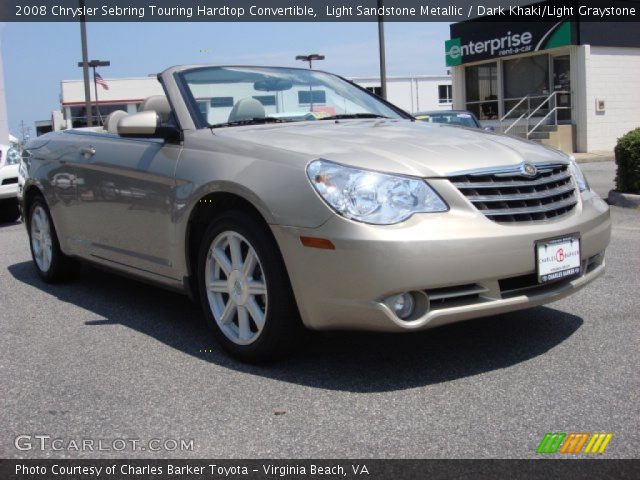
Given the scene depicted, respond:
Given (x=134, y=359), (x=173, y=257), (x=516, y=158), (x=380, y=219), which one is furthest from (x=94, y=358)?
(x=516, y=158)

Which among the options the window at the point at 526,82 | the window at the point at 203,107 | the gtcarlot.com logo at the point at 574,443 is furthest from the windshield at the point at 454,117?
the window at the point at 526,82

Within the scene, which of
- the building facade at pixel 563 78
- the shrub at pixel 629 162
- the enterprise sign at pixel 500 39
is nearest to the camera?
the shrub at pixel 629 162

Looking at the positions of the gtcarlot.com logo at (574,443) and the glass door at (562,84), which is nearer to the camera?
the gtcarlot.com logo at (574,443)

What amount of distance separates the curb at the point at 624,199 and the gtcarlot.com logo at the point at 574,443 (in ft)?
22.9

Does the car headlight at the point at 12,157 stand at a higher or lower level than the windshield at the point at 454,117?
lower

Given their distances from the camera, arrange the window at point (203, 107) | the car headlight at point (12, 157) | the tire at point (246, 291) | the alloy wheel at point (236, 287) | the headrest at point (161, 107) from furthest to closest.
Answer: the car headlight at point (12, 157) < the headrest at point (161, 107) < the window at point (203, 107) < the alloy wheel at point (236, 287) < the tire at point (246, 291)

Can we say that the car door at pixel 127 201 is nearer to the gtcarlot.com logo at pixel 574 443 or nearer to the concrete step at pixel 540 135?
the gtcarlot.com logo at pixel 574 443

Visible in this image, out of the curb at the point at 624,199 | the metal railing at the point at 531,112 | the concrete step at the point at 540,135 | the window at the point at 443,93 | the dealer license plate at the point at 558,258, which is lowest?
the curb at the point at 624,199

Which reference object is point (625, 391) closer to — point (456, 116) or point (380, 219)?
point (380, 219)

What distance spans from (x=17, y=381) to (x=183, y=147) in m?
1.46

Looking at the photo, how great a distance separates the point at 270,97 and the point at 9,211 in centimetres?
776

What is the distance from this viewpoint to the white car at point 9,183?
10.5 m

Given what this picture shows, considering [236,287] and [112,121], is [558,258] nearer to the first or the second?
[236,287]

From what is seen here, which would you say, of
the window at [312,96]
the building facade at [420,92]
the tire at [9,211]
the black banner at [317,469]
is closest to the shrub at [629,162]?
the window at [312,96]
